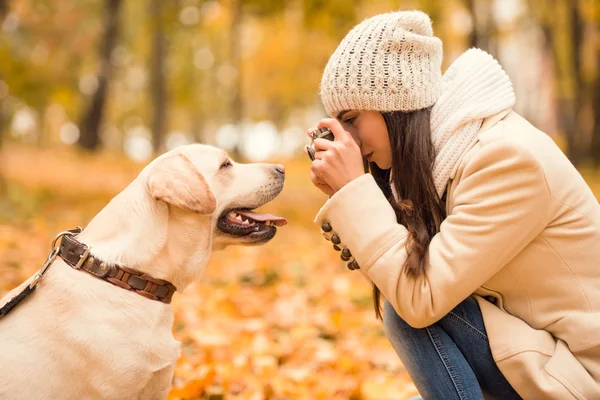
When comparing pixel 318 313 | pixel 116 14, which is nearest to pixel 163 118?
pixel 116 14

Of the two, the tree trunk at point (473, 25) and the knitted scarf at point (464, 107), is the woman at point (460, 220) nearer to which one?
the knitted scarf at point (464, 107)

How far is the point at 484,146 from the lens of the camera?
2074 mm

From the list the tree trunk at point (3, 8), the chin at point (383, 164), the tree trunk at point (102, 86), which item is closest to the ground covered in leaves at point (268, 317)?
the chin at point (383, 164)

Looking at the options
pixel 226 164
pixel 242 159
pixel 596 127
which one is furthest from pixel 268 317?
pixel 596 127

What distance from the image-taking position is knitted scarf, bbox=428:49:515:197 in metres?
2.19

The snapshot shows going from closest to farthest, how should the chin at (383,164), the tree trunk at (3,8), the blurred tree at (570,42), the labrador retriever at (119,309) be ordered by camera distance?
the labrador retriever at (119,309) → the chin at (383,164) → the tree trunk at (3,8) → the blurred tree at (570,42)

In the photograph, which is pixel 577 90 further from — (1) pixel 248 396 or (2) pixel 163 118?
(1) pixel 248 396

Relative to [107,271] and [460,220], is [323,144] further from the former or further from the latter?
[107,271]

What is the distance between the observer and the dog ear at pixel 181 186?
7.66 ft

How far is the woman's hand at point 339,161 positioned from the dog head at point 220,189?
19.8 inches

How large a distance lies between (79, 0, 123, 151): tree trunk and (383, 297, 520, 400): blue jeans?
46.4 feet

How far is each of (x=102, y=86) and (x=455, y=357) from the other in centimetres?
1551

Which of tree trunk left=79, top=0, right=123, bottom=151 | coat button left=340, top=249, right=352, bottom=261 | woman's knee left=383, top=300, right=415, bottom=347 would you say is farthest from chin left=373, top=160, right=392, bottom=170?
tree trunk left=79, top=0, right=123, bottom=151

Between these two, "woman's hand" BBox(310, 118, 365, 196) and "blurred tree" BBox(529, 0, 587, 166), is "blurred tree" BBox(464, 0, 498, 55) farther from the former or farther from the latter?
"woman's hand" BBox(310, 118, 365, 196)
